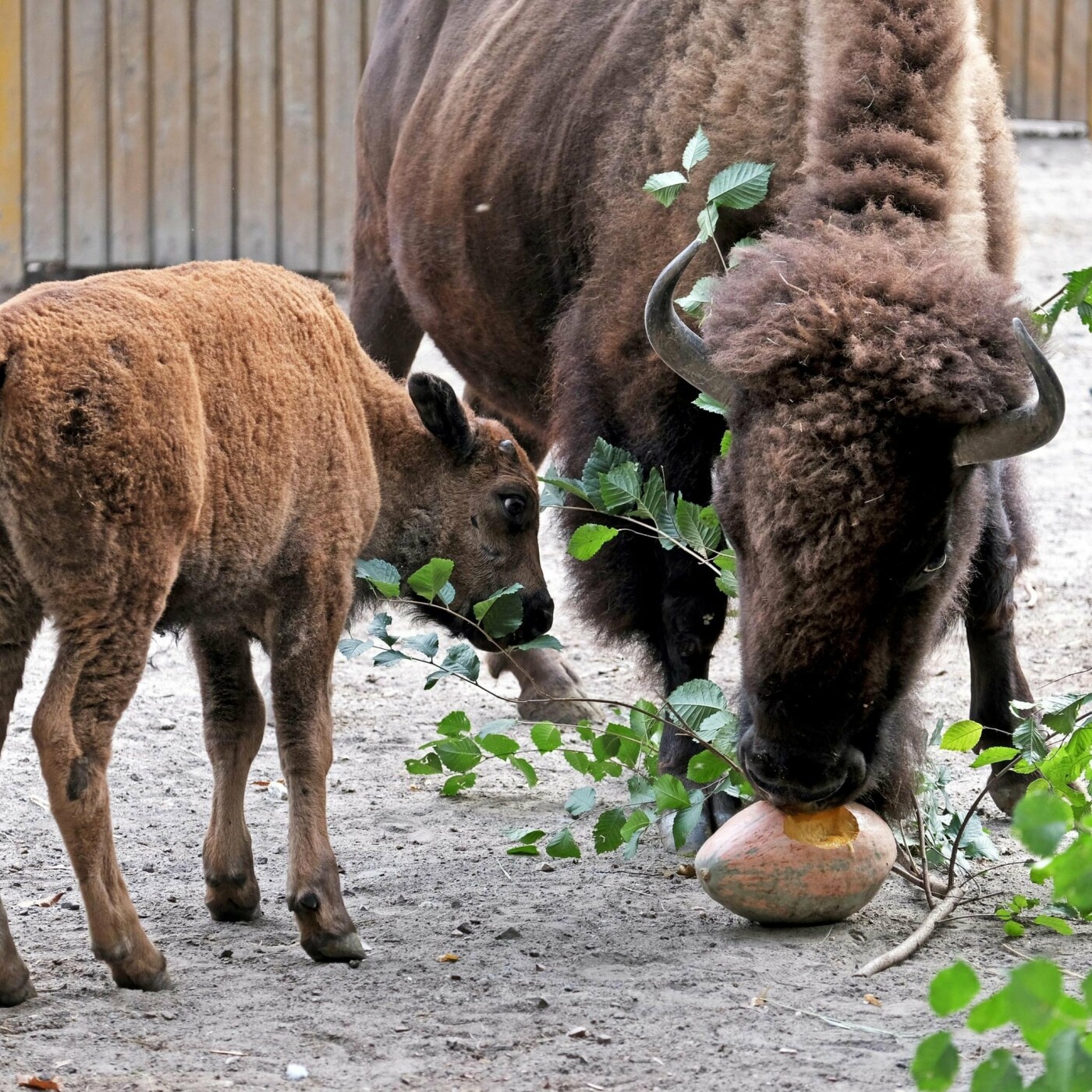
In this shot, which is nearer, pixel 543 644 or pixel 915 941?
pixel 915 941

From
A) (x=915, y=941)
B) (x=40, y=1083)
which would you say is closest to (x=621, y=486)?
(x=915, y=941)

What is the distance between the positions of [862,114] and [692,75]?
841 mm

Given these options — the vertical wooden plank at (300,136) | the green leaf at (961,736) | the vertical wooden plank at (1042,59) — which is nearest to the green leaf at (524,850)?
the green leaf at (961,736)

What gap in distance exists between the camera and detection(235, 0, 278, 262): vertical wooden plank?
12.3m

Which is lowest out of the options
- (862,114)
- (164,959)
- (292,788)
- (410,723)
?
(410,723)

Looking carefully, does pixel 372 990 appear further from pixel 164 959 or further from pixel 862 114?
pixel 862 114

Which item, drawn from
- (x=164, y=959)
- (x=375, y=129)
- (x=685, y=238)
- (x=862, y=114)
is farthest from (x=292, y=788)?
(x=375, y=129)

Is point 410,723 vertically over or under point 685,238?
under

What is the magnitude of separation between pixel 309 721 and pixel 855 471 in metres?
1.43

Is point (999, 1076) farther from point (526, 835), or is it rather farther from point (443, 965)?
point (526, 835)

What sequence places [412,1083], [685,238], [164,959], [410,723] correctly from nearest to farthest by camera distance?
1. [412,1083]
2. [164,959]
3. [685,238]
4. [410,723]

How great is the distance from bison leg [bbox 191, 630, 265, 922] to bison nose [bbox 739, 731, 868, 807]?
1.32 m

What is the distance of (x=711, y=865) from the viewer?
12.6ft

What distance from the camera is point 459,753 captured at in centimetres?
423
